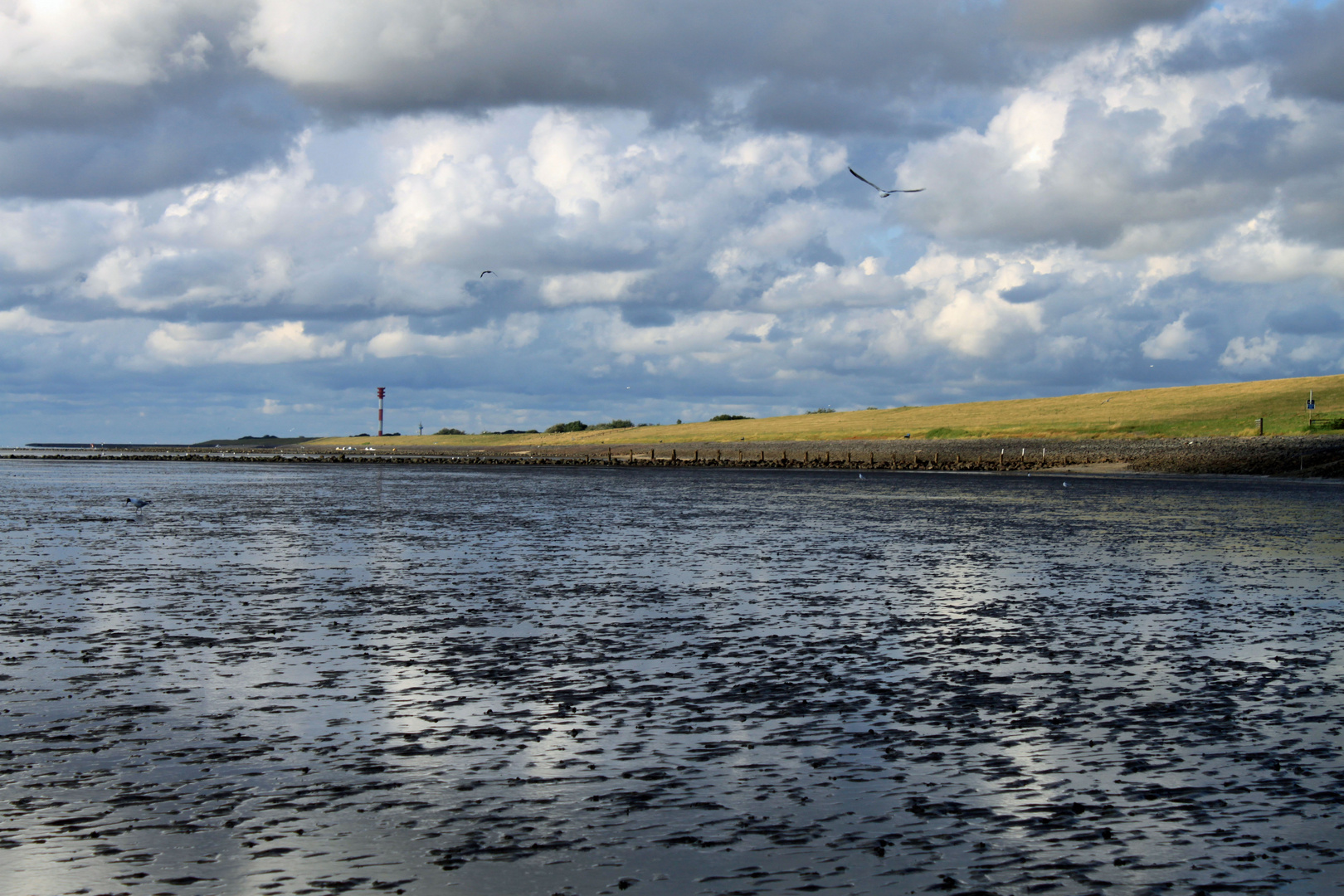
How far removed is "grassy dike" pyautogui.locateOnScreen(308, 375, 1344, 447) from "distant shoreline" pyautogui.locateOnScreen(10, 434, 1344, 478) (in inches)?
211

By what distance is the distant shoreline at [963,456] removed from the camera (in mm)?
92625

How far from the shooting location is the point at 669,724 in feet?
38.7

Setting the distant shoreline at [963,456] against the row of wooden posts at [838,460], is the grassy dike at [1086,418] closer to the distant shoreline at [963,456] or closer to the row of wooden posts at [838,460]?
the distant shoreline at [963,456]

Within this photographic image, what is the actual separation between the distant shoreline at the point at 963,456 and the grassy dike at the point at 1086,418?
17.6 feet

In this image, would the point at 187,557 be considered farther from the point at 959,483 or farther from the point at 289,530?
the point at 959,483

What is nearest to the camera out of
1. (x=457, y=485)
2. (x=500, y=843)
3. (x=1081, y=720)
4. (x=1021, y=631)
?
(x=500, y=843)

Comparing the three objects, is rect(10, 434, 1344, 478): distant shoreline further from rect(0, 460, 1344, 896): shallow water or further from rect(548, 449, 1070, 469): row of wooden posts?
rect(0, 460, 1344, 896): shallow water

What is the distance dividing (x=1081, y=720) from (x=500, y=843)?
6646 mm

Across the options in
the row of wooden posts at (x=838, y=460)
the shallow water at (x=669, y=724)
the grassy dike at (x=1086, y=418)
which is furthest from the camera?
the grassy dike at (x=1086, y=418)

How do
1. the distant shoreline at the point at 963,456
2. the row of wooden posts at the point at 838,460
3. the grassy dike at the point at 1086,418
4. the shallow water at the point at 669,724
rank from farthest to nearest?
the grassy dike at the point at 1086,418, the row of wooden posts at the point at 838,460, the distant shoreline at the point at 963,456, the shallow water at the point at 669,724

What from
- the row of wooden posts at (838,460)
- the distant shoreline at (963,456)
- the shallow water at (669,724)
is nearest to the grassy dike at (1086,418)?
the distant shoreline at (963,456)

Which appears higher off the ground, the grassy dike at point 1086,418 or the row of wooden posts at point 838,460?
the grassy dike at point 1086,418

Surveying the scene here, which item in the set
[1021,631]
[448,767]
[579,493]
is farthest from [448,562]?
[579,493]

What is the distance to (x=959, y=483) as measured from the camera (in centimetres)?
8056
